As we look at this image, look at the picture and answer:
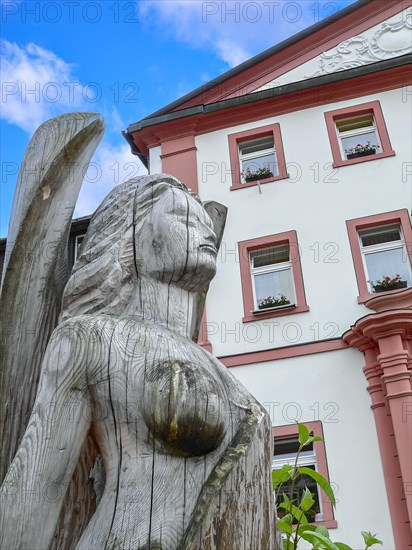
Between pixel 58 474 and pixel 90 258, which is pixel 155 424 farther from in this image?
pixel 90 258

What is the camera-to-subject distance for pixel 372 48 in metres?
15.7

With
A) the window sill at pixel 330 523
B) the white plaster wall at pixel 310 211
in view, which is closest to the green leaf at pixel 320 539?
the window sill at pixel 330 523

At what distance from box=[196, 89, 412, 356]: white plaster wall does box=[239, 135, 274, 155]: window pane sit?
53 centimetres

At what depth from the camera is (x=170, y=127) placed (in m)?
15.4

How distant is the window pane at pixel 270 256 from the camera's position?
1344 centimetres

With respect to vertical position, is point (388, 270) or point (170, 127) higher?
point (170, 127)

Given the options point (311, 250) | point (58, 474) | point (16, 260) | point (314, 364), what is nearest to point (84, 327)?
point (58, 474)

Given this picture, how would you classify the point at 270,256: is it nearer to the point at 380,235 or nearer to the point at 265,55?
the point at 380,235

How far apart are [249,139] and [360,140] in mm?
2477

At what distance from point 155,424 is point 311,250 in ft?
38.8

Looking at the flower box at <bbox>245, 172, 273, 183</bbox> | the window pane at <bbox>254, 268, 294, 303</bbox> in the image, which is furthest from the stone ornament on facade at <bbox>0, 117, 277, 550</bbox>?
the flower box at <bbox>245, 172, 273, 183</bbox>

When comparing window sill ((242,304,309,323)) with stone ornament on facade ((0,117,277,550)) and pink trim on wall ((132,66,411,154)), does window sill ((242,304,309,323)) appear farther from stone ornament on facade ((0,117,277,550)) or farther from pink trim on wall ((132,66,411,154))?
stone ornament on facade ((0,117,277,550))

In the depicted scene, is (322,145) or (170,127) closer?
(322,145)

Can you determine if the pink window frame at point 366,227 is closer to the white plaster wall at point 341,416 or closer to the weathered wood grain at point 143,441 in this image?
the white plaster wall at point 341,416
